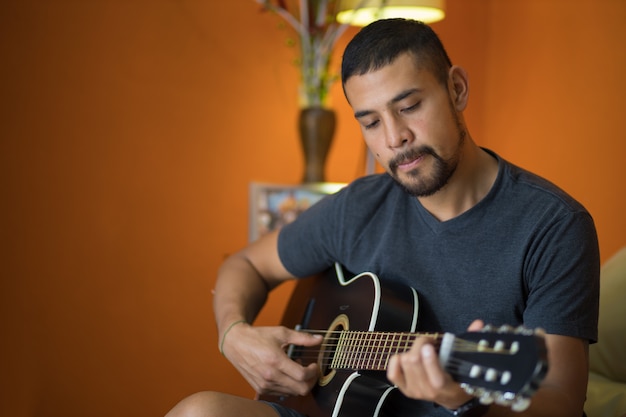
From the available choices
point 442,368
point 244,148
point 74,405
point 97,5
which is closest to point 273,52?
point 244,148

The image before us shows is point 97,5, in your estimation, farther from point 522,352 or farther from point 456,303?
point 522,352

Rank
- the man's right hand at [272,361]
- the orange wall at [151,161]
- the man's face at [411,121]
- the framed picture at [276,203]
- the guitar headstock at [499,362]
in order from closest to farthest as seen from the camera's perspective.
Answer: the guitar headstock at [499,362]
the man's face at [411,121]
the man's right hand at [272,361]
the orange wall at [151,161]
the framed picture at [276,203]

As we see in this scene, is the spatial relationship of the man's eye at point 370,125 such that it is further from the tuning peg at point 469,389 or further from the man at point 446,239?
the tuning peg at point 469,389

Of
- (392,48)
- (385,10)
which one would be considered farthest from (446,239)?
(385,10)

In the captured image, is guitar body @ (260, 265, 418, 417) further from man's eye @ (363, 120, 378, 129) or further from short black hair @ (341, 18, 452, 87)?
short black hair @ (341, 18, 452, 87)

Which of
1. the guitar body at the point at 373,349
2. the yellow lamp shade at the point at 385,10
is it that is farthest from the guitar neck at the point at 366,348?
the yellow lamp shade at the point at 385,10

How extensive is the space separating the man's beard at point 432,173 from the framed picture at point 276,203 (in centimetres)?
121

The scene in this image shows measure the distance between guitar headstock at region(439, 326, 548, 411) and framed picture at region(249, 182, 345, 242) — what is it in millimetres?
1635

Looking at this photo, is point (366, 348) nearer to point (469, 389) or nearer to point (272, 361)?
point (272, 361)

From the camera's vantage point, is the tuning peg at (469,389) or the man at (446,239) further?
the man at (446,239)

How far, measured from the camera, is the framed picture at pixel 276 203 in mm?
2611

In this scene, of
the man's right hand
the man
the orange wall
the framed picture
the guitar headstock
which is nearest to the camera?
the guitar headstock

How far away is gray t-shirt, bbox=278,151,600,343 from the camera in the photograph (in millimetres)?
1242

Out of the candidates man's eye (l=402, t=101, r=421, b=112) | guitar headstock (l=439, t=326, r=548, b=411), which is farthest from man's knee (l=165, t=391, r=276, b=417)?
man's eye (l=402, t=101, r=421, b=112)
